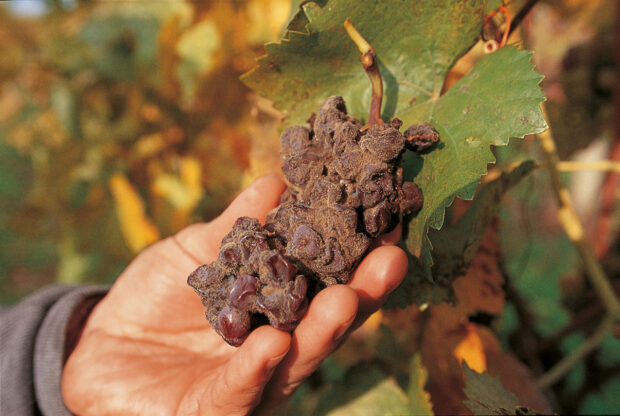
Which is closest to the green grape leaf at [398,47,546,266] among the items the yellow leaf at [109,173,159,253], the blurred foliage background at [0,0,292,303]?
the blurred foliage background at [0,0,292,303]

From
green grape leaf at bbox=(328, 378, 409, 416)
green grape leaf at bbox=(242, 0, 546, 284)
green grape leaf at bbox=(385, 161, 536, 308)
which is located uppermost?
green grape leaf at bbox=(242, 0, 546, 284)

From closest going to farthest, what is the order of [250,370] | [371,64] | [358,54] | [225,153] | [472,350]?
[250,370] < [371,64] < [358,54] < [472,350] < [225,153]

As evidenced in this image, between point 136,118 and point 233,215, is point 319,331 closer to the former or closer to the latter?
point 233,215

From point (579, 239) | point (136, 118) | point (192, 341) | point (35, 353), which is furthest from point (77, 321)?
point (579, 239)

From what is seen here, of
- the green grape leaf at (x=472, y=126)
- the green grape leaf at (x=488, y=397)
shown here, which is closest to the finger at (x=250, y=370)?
the green grape leaf at (x=472, y=126)

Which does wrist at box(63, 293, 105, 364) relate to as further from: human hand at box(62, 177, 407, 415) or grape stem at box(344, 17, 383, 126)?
grape stem at box(344, 17, 383, 126)
